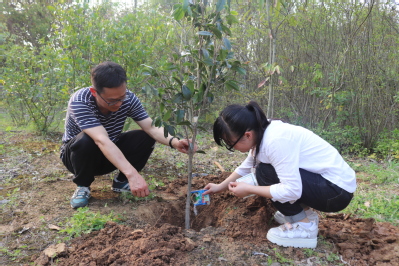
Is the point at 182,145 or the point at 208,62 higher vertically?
the point at 208,62

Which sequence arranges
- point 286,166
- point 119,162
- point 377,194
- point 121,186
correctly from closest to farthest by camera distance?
point 286,166, point 119,162, point 121,186, point 377,194

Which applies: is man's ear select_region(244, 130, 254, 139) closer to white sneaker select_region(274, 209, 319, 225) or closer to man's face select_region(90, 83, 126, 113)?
white sneaker select_region(274, 209, 319, 225)

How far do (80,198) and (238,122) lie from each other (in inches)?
60.8

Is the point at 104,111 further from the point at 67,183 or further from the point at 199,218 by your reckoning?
the point at 199,218

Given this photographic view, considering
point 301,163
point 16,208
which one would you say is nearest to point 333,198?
point 301,163

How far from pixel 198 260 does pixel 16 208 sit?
168 cm

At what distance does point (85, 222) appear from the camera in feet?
7.29

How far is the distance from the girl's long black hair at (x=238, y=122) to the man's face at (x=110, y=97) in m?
0.89

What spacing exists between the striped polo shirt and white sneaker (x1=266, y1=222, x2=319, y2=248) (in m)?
1.61

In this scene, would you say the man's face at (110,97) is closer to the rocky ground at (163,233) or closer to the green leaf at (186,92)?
the green leaf at (186,92)

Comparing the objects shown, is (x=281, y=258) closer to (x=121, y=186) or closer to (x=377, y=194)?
(x=121, y=186)

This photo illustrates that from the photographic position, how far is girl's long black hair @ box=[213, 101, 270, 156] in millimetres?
1881

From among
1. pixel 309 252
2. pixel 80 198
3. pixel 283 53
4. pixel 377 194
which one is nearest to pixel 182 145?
pixel 80 198

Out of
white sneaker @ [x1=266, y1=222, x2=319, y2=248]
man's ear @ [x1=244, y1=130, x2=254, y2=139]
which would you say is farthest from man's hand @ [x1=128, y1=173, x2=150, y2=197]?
white sneaker @ [x1=266, y1=222, x2=319, y2=248]
